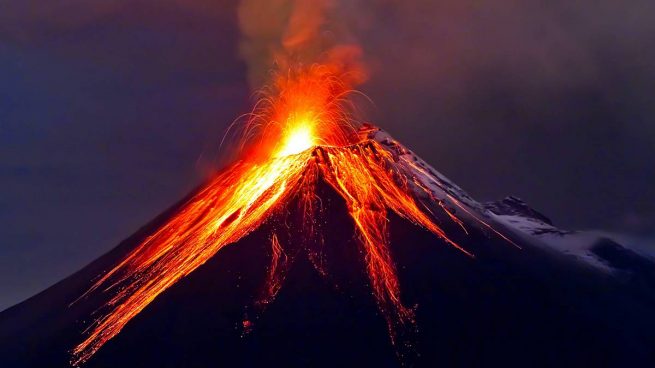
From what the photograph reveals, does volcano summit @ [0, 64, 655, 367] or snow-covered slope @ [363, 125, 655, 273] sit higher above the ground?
snow-covered slope @ [363, 125, 655, 273]

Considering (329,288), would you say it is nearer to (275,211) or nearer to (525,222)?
(275,211)

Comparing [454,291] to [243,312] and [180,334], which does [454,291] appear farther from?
[180,334]

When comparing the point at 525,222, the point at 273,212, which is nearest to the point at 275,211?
the point at 273,212

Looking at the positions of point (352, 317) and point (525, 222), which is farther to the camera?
point (525, 222)

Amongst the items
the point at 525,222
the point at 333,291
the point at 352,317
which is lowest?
the point at 352,317

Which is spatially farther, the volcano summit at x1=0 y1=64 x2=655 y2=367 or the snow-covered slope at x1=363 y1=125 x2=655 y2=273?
the snow-covered slope at x1=363 y1=125 x2=655 y2=273
